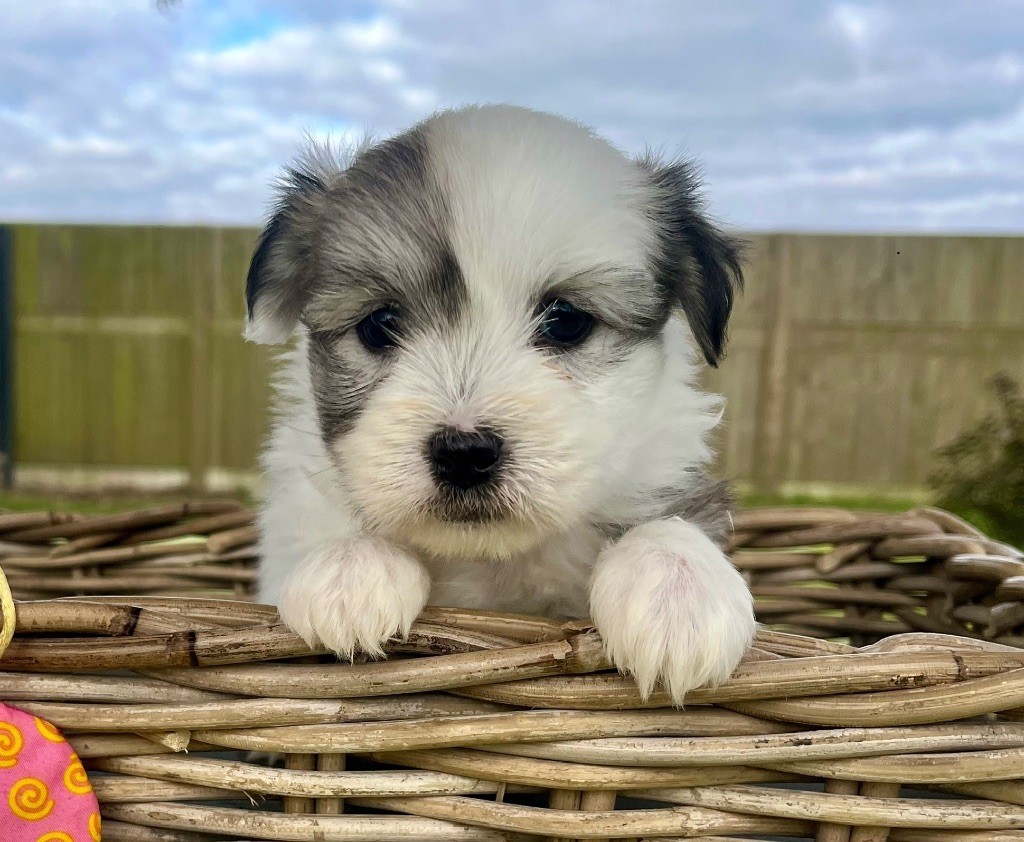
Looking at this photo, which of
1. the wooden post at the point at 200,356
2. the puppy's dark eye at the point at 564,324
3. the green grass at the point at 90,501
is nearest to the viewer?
the puppy's dark eye at the point at 564,324

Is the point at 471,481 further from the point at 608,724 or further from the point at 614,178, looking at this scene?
the point at 614,178

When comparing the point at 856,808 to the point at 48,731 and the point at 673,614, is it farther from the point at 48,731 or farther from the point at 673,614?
the point at 48,731

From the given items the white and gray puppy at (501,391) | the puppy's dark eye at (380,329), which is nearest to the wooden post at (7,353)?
the white and gray puppy at (501,391)

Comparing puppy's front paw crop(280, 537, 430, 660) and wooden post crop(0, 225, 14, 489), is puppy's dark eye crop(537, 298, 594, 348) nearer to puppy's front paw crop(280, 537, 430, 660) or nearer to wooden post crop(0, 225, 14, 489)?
→ puppy's front paw crop(280, 537, 430, 660)

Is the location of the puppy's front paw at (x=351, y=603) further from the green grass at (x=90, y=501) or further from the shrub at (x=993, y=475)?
the green grass at (x=90, y=501)

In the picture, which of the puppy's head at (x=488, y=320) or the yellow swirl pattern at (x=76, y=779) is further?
the puppy's head at (x=488, y=320)

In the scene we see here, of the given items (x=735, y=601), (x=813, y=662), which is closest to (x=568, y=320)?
(x=735, y=601)

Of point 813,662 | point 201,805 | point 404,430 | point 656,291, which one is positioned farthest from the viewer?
point 656,291

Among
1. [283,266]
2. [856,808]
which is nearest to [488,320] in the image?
[283,266]
